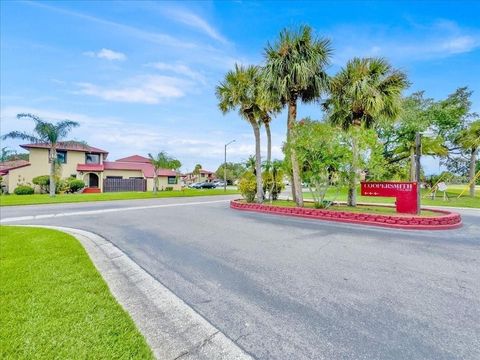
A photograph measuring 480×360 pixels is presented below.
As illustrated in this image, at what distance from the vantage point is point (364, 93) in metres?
12.1

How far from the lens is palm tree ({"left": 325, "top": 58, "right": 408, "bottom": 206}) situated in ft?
39.5

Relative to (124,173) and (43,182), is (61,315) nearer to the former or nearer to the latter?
(43,182)

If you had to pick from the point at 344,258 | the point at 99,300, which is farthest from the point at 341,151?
the point at 99,300

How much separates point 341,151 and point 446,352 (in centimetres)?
914

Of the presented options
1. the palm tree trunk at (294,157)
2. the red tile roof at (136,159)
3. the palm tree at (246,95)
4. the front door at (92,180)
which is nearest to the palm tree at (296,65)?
the palm tree trunk at (294,157)

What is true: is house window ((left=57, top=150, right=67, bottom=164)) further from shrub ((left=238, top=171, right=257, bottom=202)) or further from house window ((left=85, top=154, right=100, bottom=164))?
shrub ((left=238, top=171, right=257, bottom=202))

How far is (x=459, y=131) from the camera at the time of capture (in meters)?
26.2

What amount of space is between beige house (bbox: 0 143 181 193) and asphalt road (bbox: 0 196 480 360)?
29778mm

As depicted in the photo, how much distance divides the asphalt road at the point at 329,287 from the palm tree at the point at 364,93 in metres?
5.74

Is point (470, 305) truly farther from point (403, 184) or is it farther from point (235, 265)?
point (403, 184)

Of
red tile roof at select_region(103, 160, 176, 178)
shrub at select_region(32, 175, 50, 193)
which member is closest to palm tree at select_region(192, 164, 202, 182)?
red tile roof at select_region(103, 160, 176, 178)

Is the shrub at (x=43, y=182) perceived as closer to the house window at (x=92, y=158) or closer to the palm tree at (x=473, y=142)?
the house window at (x=92, y=158)

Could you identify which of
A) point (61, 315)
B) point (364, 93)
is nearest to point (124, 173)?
point (364, 93)

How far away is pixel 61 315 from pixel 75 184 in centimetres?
3378
